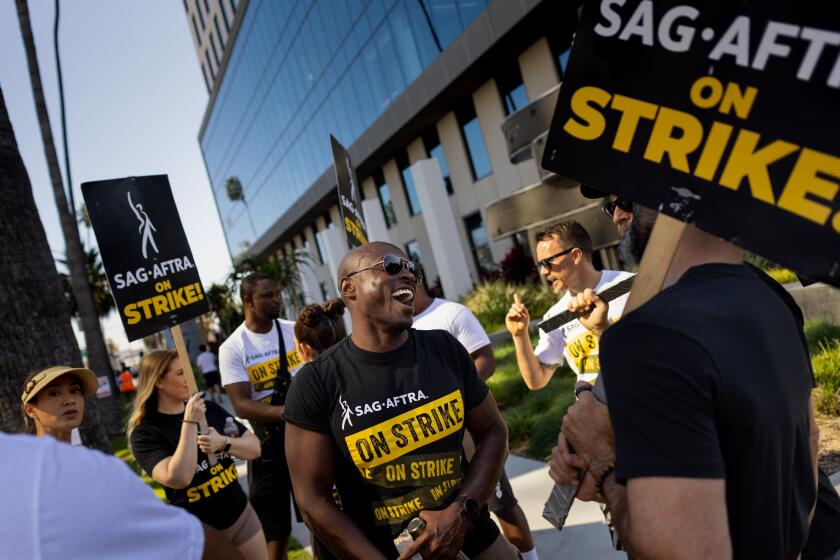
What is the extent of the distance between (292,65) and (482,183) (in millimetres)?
15829

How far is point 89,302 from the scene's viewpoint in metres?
13.5

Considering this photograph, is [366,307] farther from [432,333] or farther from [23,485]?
[23,485]

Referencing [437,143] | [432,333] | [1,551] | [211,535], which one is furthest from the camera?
[437,143]

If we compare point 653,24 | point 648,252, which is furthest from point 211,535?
point 653,24

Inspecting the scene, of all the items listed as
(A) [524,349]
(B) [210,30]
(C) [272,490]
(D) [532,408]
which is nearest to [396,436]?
(A) [524,349]

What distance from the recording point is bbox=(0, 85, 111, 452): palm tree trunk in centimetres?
457

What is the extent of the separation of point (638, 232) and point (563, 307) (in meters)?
1.81

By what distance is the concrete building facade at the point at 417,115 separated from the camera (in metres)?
15.1

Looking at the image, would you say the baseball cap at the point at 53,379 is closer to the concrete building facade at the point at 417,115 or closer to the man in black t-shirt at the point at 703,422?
the man in black t-shirt at the point at 703,422

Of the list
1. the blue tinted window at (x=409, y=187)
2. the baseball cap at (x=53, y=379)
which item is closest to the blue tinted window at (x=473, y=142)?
the blue tinted window at (x=409, y=187)

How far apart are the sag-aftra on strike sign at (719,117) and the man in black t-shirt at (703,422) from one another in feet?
0.62

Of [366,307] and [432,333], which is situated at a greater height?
[366,307]

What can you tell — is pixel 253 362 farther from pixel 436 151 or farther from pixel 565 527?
pixel 436 151

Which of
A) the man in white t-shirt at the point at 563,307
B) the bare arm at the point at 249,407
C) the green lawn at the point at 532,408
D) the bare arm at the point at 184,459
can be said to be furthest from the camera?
the green lawn at the point at 532,408
